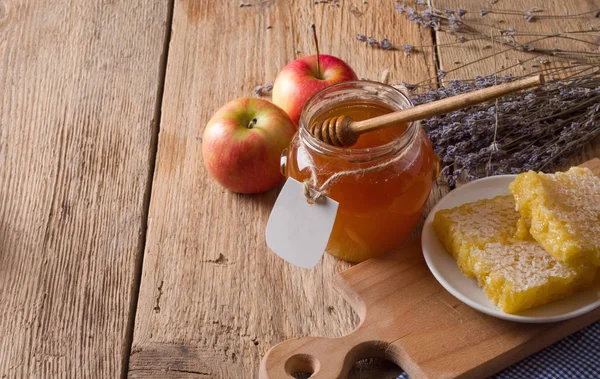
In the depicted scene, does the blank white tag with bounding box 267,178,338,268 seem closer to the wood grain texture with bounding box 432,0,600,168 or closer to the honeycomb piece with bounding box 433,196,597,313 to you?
the honeycomb piece with bounding box 433,196,597,313

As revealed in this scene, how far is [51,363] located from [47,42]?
1.06 m

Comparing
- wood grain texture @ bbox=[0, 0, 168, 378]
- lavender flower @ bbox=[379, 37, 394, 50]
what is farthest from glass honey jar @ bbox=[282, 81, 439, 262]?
lavender flower @ bbox=[379, 37, 394, 50]

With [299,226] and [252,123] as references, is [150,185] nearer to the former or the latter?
[252,123]

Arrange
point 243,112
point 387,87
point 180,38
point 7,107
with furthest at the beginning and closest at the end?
1. point 180,38
2. point 7,107
3. point 243,112
4. point 387,87

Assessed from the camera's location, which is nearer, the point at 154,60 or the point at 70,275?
the point at 70,275

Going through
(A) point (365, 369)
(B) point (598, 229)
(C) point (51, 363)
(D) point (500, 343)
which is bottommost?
(C) point (51, 363)

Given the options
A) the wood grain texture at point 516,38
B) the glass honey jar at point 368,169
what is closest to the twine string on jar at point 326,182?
the glass honey jar at point 368,169

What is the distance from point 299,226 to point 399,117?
277 millimetres

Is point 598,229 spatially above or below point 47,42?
above

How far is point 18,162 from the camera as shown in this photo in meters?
1.75

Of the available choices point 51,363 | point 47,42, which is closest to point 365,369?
point 51,363

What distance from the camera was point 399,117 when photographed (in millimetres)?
1241

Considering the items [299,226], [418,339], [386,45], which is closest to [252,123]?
[299,226]

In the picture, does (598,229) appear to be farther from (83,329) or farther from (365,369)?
(83,329)
